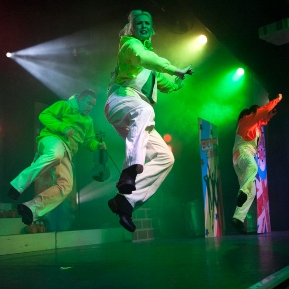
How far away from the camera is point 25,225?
4.55m

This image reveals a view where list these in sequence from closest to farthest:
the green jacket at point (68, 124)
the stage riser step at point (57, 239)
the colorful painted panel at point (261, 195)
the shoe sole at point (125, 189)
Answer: the shoe sole at point (125, 189), the stage riser step at point (57, 239), the green jacket at point (68, 124), the colorful painted panel at point (261, 195)

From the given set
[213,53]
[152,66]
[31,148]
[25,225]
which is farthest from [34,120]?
[152,66]

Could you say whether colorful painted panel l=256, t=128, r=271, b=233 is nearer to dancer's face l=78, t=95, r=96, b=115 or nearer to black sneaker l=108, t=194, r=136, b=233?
dancer's face l=78, t=95, r=96, b=115

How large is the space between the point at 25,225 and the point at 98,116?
2.82 metres

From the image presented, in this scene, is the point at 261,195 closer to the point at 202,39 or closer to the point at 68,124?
the point at 202,39

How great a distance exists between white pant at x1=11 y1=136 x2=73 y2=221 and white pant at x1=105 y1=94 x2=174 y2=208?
161 centimetres

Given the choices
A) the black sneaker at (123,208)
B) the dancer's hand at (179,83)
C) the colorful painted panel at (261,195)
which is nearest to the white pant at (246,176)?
the colorful painted panel at (261,195)

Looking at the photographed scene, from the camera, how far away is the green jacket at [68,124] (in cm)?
484

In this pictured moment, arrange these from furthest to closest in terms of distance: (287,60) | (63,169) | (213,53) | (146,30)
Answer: (213,53)
(287,60)
(63,169)
(146,30)

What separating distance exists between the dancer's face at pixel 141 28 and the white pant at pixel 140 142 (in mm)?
473

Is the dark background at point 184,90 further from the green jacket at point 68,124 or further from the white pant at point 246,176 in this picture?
the white pant at point 246,176

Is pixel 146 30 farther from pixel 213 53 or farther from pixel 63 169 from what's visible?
pixel 213 53

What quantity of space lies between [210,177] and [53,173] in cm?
243

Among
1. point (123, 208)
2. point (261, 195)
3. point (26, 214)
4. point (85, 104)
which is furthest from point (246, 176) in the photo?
point (123, 208)
